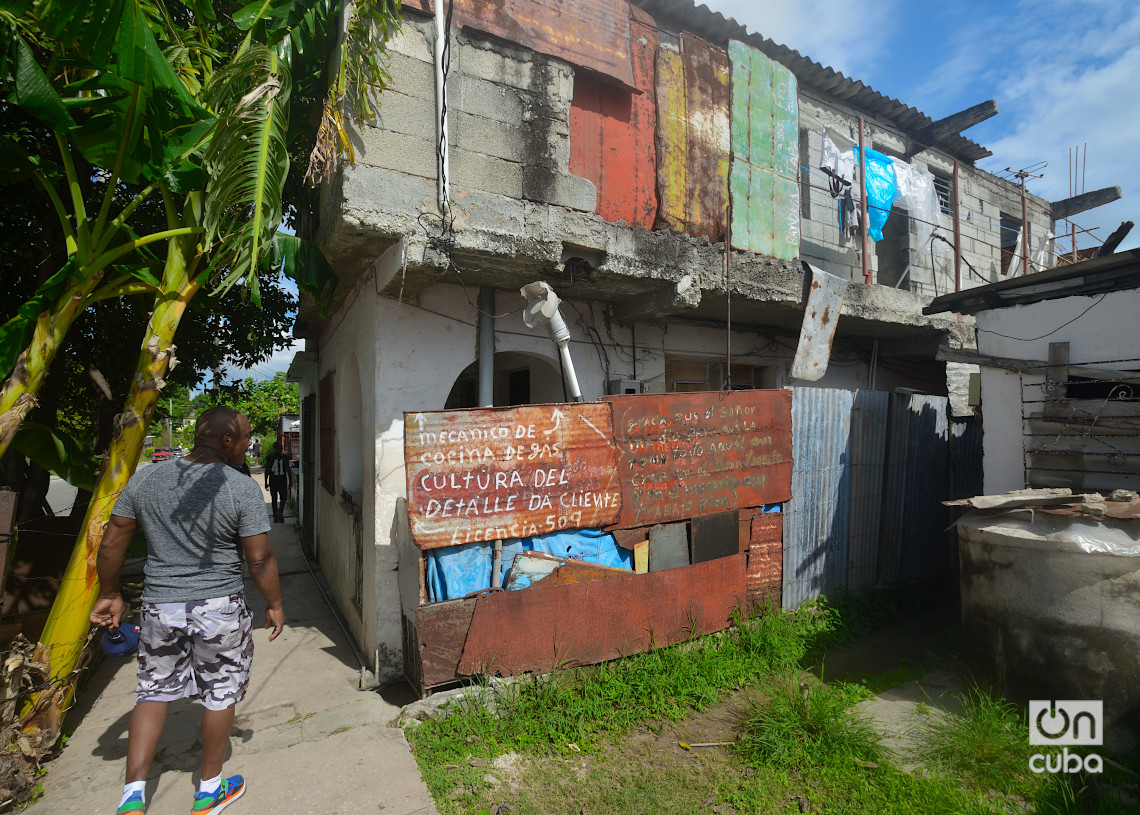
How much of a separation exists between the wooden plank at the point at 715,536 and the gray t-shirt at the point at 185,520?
3545 millimetres

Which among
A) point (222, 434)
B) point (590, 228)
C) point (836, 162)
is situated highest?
point (836, 162)

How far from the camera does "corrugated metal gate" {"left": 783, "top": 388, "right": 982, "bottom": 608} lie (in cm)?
601

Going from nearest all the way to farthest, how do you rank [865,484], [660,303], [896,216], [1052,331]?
1. [1052,331]
2. [660,303]
3. [865,484]
4. [896,216]

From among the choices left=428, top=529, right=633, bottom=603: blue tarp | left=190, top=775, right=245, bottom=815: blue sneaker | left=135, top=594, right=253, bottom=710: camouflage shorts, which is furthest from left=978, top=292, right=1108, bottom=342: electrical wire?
left=190, top=775, right=245, bottom=815: blue sneaker

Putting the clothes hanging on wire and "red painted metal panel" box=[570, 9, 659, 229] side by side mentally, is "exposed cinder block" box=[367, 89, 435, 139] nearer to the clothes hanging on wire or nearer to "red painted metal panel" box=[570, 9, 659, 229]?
"red painted metal panel" box=[570, 9, 659, 229]

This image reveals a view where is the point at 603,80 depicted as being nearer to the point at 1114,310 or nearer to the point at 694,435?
the point at 694,435

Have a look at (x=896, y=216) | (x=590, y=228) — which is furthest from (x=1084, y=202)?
(x=590, y=228)

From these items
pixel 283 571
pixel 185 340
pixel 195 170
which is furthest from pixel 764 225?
pixel 283 571

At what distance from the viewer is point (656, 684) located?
4.43m

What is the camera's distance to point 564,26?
5.16 m

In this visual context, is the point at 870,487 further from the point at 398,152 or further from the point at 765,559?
the point at 398,152

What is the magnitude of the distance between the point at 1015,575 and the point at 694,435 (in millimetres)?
2569

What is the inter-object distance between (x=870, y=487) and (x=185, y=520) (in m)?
6.60

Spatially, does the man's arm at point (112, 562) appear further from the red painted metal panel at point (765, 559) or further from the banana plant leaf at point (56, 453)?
the red painted metal panel at point (765, 559)
